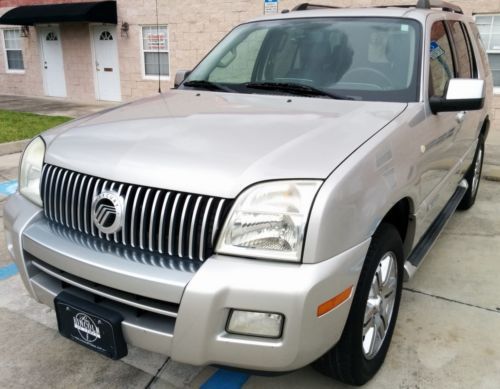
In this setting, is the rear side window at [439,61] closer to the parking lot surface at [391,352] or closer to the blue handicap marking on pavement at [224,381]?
the parking lot surface at [391,352]

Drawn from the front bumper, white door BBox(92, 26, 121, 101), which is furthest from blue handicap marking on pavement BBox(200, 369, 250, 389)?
white door BBox(92, 26, 121, 101)

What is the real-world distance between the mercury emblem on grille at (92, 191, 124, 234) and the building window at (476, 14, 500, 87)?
29.2 feet

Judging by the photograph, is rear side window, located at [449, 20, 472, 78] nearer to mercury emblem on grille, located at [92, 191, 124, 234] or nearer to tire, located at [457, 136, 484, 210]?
tire, located at [457, 136, 484, 210]

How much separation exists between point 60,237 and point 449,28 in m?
3.21

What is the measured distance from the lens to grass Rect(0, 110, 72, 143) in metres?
8.52

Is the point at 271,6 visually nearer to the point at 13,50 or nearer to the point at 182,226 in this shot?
the point at 182,226

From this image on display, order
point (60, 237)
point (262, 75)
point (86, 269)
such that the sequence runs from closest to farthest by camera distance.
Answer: point (86, 269) → point (60, 237) → point (262, 75)

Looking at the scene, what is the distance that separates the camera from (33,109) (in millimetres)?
13305

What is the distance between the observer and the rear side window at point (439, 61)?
3.11m

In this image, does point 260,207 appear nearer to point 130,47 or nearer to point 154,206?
point 154,206

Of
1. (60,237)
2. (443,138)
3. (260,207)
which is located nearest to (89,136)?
(60,237)

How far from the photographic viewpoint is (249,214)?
1896 mm

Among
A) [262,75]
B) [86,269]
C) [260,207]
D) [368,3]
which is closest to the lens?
[260,207]

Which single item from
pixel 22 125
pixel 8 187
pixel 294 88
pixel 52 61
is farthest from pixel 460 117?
pixel 52 61
